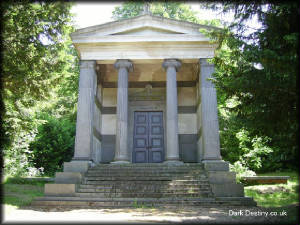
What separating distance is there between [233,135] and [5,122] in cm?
1239

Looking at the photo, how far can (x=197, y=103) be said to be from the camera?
14.7 m

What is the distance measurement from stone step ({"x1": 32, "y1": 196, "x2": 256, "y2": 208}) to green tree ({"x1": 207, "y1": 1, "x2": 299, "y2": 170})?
126 inches

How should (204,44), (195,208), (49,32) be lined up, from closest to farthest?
(195,208) → (49,32) → (204,44)

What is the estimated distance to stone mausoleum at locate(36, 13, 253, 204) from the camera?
442 inches

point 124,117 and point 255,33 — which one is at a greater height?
point 255,33

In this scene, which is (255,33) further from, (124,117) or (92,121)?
(92,121)

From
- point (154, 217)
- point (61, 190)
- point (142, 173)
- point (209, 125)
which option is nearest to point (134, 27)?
point (209, 125)

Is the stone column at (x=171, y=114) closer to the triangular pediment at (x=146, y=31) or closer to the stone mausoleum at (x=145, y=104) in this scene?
the stone mausoleum at (x=145, y=104)

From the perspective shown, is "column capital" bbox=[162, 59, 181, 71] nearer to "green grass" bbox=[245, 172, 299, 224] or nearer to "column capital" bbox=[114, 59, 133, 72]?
"column capital" bbox=[114, 59, 133, 72]

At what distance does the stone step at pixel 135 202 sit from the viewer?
8.93 m

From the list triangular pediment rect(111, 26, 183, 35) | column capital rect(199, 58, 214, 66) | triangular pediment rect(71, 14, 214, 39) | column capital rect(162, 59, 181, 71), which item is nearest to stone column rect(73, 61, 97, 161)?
triangular pediment rect(71, 14, 214, 39)

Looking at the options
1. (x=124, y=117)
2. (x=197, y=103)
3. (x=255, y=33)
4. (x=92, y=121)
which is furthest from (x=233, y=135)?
(x=255, y=33)

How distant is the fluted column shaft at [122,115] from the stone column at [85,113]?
3.66ft

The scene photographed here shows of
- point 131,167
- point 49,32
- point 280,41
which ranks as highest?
point 49,32
